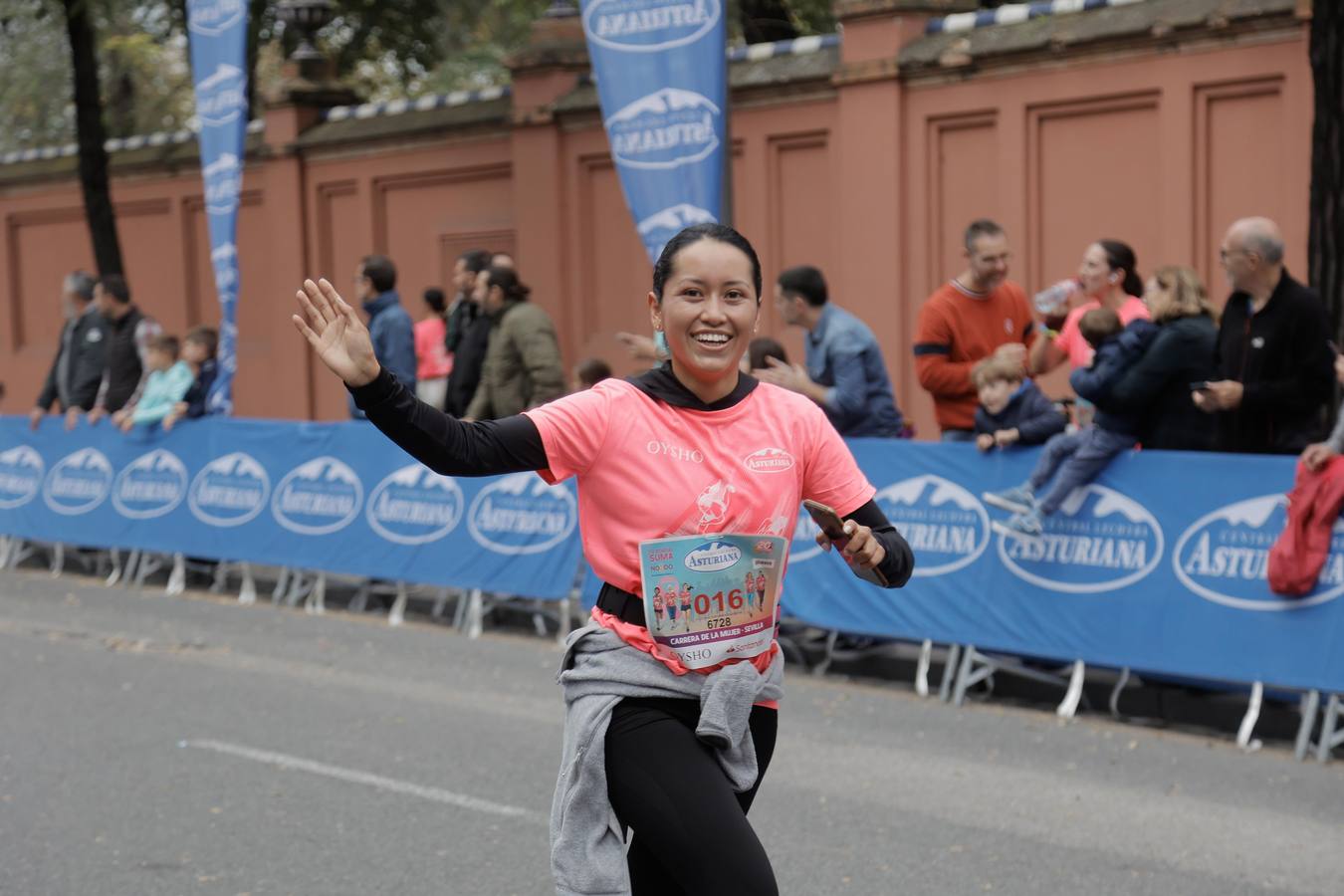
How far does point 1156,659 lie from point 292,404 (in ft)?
46.1

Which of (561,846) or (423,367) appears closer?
(561,846)

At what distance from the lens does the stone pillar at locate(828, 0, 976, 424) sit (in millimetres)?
14211

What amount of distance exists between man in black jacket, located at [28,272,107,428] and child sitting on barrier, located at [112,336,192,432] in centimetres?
79

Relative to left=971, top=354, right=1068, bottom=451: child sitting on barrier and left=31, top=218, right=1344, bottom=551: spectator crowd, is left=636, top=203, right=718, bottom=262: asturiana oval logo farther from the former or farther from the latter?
left=971, top=354, right=1068, bottom=451: child sitting on barrier

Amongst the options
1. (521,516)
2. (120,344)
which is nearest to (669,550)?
(521,516)

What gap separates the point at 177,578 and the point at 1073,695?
7.11 metres

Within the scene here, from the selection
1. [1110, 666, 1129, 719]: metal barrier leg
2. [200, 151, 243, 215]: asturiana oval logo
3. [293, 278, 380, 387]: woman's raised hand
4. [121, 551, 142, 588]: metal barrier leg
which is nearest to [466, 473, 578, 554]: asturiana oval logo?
[1110, 666, 1129, 719]: metal barrier leg

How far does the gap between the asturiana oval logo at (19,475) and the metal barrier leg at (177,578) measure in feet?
6.09

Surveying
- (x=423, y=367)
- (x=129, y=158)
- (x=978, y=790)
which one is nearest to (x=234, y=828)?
(x=978, y=790)

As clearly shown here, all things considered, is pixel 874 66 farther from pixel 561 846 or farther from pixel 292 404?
pixel 561 846

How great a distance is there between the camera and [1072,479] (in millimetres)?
8633

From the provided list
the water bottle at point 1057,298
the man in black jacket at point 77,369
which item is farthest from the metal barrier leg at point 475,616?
the man in black jacket at point 77,369

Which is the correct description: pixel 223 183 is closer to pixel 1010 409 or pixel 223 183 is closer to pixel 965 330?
pixel 965 330

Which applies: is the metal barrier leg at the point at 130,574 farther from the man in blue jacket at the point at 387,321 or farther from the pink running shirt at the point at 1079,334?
the pink running shirt at the point at 1079,334
